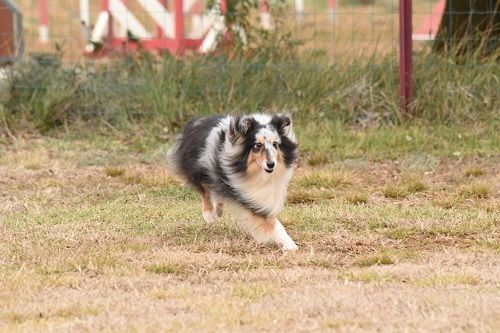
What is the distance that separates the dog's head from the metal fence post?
11.9ft

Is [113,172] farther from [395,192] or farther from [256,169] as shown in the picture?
[256,169]

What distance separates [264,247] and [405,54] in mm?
4068

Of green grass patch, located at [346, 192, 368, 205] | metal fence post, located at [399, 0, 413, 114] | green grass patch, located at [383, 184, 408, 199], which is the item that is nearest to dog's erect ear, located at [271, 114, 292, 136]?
green grass patch, located at [346, 192, 368, 205]

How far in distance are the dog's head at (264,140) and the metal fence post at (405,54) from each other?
143 inches

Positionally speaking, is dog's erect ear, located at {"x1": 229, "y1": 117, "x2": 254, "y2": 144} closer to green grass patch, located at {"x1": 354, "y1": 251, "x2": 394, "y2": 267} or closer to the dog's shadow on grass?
the dog's shadow on grass

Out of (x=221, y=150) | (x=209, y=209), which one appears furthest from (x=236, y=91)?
(x=221, y=150)

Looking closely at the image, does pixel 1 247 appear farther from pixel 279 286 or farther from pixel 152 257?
pixel 279 286

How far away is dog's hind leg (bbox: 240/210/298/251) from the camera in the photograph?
638 centimetres

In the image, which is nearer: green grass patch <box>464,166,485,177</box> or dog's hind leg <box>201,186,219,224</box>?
dog's hind leg <box>201,186,219,224</box>

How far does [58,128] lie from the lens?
10.3 m

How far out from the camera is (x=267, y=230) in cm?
644

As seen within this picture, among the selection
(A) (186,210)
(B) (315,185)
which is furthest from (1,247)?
(B) (315,185)

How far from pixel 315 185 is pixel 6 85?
11.7ft

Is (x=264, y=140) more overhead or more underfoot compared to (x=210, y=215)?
more overhead
